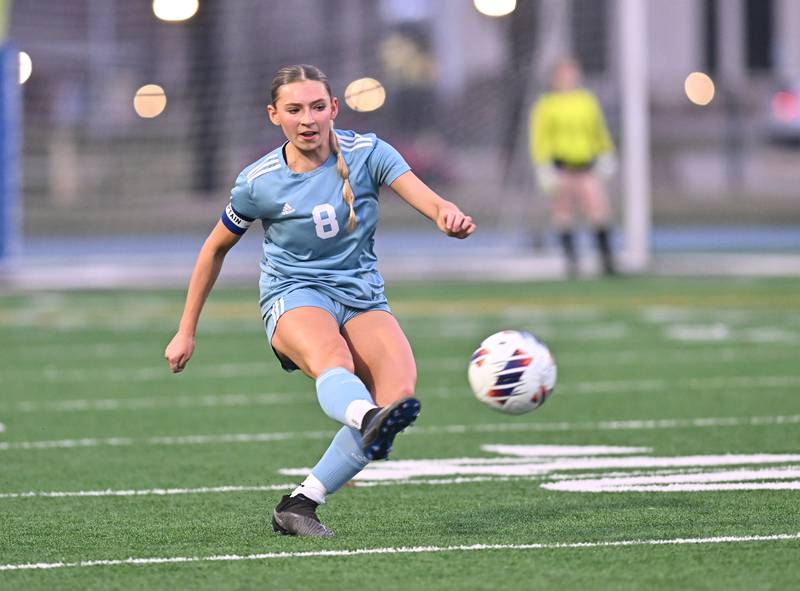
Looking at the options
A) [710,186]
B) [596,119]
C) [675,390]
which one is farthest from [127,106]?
[710,186]

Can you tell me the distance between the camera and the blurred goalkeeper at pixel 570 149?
2092cm

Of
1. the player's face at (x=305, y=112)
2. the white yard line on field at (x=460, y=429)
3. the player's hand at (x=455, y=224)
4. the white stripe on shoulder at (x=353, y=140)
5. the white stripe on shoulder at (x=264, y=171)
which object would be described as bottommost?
the white yard line on field at (x=460, y=429)

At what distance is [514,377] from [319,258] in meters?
0.83

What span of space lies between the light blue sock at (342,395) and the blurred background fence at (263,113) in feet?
51.9

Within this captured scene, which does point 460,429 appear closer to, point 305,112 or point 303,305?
point 303,305

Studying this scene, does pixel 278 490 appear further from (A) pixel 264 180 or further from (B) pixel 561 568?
(B) pixel 561 568

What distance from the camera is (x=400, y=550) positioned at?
20.0 feet

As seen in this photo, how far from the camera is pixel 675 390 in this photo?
11.6 metres

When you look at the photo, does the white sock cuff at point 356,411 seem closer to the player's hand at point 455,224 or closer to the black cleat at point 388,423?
the black cleat at point 388,423

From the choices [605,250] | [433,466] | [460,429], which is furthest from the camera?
[605,250]

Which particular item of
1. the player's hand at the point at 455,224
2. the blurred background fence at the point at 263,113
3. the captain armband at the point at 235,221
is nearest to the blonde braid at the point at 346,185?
the captain armband at the point at 235,221

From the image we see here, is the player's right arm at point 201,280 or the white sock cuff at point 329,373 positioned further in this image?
the player's right arm at point 201,280

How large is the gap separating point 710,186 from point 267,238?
36.1 m

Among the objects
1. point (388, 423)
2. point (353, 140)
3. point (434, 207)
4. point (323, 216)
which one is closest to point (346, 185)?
point (323, 216)
